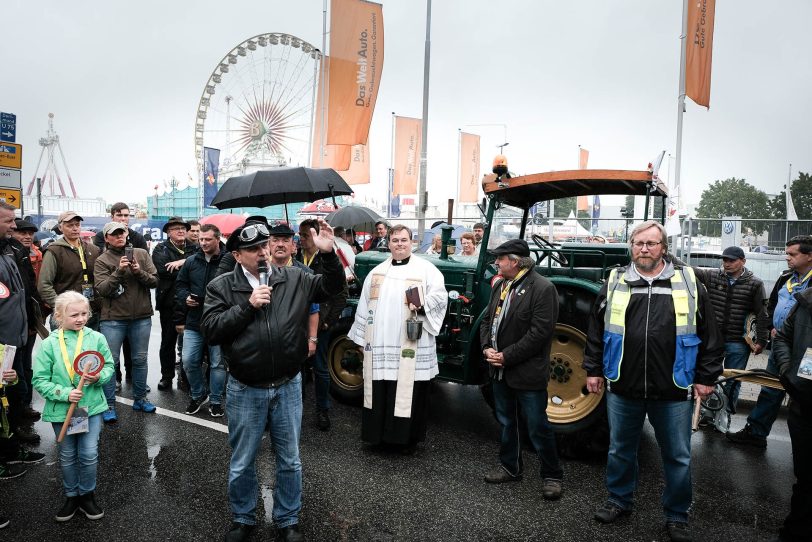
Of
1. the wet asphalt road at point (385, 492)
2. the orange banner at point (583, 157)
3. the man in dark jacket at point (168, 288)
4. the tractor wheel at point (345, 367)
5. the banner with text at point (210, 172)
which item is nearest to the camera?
the wet asphalt road at point (385, 492)

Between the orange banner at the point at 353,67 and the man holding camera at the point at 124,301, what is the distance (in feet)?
22.0

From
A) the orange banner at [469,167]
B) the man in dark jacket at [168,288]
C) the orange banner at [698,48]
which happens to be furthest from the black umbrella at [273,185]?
the orange banner at [469,167]

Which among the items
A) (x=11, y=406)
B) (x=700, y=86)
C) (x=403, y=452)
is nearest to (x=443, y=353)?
(x=403, y=452)

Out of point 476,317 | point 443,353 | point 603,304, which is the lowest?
point 443,353

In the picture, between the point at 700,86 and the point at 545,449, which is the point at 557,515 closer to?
the point at 545,449

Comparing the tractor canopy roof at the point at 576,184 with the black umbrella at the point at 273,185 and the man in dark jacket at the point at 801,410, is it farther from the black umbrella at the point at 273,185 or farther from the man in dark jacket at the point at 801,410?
the black umbrella at the point at 273,185

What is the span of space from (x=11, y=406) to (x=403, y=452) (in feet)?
9.58

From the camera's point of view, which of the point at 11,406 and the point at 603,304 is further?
the point at 11,406

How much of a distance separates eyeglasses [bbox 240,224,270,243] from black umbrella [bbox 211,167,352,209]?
9.08 feet

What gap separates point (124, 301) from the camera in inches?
187

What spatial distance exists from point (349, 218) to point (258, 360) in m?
5.56

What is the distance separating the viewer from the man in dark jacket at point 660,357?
287cm

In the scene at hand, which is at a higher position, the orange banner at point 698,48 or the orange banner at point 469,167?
the orange banner at point 698,48

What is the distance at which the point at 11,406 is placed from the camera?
3.91m
